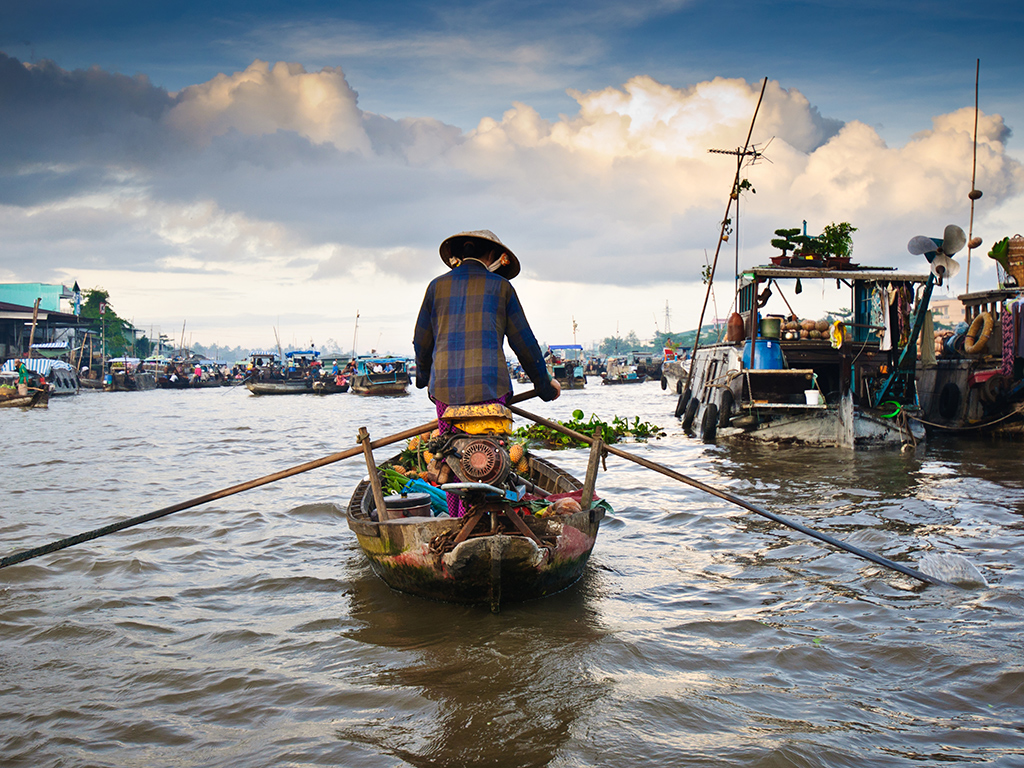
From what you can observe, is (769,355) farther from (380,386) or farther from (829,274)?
(380,386)

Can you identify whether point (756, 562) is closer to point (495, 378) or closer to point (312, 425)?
point (495, 378)

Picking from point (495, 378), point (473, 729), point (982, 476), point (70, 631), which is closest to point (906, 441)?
point (982, 476)

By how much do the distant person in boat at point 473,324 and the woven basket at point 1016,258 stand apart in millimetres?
13319

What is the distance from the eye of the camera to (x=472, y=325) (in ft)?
14.2

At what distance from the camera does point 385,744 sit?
9.77 feet

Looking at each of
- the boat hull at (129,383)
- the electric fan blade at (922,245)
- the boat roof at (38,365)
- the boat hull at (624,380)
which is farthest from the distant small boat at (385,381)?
the electric fan blade at (922,245)

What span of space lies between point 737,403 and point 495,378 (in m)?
9.64

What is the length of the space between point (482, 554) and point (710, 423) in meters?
10.6

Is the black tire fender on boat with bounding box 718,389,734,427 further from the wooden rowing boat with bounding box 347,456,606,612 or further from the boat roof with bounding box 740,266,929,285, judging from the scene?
the wooden rowing boat with bounding box 347,456,606,612

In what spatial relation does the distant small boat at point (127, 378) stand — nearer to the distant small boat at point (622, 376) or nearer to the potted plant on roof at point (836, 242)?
the distant small boat at point (622, 376)

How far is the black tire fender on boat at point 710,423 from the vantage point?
44.8ft

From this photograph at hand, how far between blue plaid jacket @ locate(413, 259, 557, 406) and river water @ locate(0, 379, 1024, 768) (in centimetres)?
148

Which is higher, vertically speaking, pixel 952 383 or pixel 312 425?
pixel 952 383

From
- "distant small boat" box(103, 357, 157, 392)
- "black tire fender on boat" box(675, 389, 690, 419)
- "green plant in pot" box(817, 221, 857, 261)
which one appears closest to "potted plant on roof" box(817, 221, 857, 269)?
"green plant in pot" box(817, 221, 857, 261)
